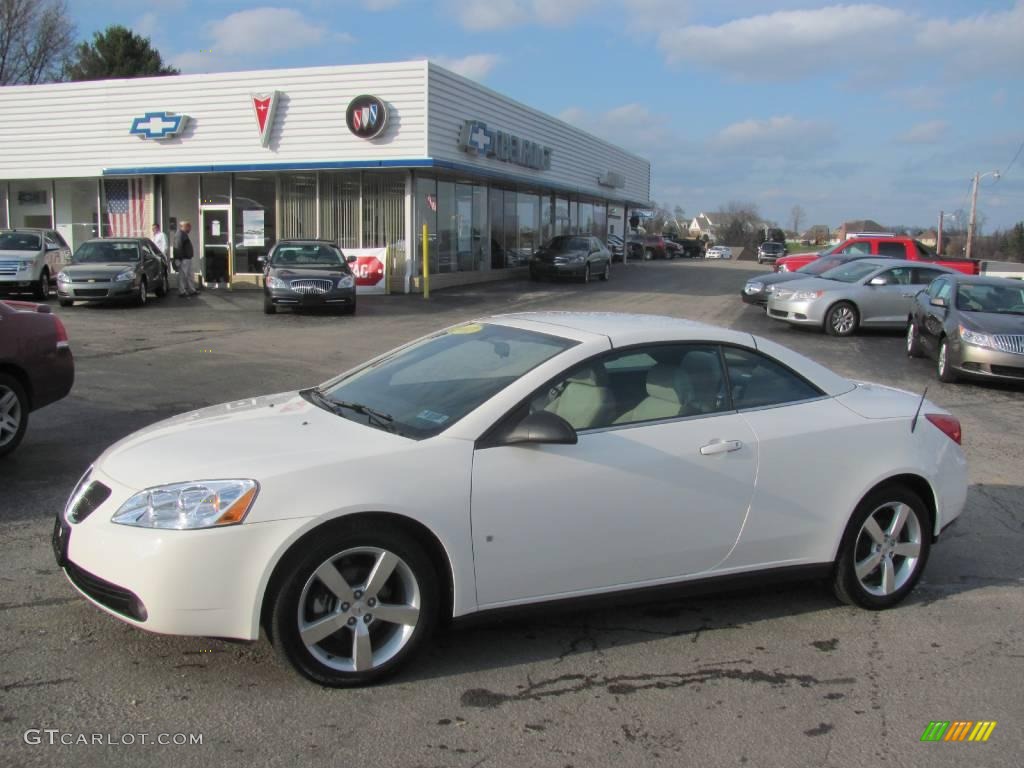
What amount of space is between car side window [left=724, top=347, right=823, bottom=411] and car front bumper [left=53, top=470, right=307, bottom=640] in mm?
2208

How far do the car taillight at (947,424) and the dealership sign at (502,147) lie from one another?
2179 cm

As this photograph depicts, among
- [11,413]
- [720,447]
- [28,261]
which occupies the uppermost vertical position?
[28,261]

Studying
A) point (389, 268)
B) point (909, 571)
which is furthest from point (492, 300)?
point (909, 571)

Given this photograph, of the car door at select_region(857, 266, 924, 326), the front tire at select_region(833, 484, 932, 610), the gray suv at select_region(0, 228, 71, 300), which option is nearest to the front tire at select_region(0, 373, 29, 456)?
the front tire at select_region(833, 484, 932, 610)

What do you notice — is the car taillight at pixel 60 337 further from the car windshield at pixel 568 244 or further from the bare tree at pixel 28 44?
the bare tree at pixel 28 44

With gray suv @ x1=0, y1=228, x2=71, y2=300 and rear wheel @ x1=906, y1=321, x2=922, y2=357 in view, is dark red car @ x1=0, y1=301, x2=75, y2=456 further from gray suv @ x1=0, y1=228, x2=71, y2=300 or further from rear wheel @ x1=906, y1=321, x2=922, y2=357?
gray suv @ x1=0, y1=228, x2=71, y2=300

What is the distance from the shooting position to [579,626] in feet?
14.3

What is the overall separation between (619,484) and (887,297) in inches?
600

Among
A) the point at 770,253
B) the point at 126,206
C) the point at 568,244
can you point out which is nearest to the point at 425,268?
the point at 568,244

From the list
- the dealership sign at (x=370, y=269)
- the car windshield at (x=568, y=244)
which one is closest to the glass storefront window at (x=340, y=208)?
the dealership sign at (x=370, y=269)

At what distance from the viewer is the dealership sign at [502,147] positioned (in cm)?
2547

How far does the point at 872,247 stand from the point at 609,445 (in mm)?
21740

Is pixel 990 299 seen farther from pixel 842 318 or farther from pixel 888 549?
pixel 888 549

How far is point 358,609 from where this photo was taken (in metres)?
3.57
